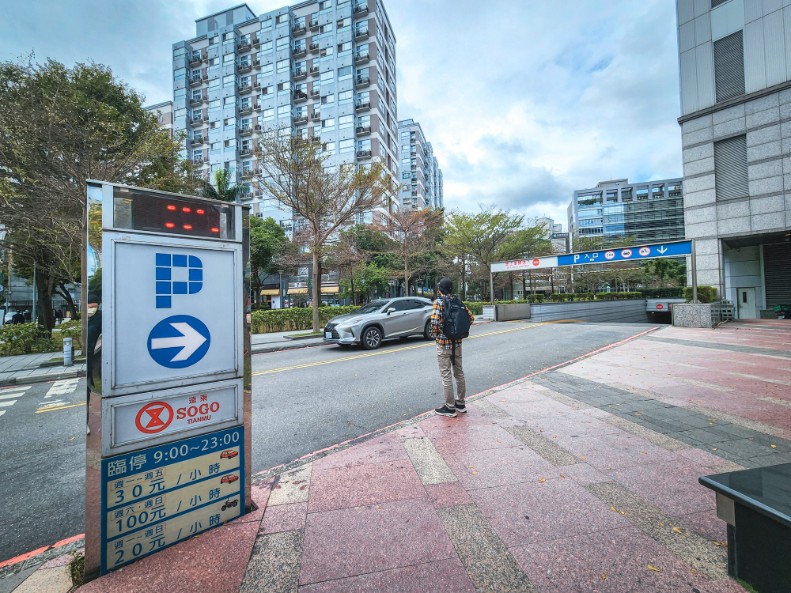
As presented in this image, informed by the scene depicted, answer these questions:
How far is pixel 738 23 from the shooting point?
1630 centimetres

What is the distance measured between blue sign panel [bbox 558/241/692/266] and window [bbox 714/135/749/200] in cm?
416

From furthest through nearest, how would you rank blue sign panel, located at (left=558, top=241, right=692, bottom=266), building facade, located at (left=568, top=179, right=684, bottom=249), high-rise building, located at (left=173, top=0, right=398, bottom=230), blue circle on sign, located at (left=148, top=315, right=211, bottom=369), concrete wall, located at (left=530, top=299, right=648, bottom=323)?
building facade, located at (left=568, top=179, right=684, bottom=249)
high-rise building, located at (left=173, top=0, right=398, bottom=230)
concrete wall, located at (left=530, top=299, right=648, bottom=323)
blue sign panel, located at (left=558, top=241, right=692, bottom=266)
blue circle on sign, located at (left=148, top=315, right=211, bottom=369)

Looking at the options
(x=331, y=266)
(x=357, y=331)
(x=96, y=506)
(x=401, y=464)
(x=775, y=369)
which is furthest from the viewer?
(x=331, y=266)

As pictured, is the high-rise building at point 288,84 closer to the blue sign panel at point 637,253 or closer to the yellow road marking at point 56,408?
the blue sign panel at point 637,253

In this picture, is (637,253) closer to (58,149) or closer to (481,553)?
(481,553)

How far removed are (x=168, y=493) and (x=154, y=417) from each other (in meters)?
0.51

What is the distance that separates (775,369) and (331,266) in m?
26.4

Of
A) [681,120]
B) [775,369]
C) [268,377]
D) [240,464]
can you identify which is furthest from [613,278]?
[240,464]

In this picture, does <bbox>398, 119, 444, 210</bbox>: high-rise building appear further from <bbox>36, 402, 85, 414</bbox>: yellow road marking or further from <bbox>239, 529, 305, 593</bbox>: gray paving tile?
<bbox>239, 529, 305, 593</bbox>: gray paving tile

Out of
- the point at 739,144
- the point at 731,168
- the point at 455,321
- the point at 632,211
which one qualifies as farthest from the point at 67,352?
the point at 632,211

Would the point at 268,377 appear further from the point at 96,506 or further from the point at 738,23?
the point at 738,23

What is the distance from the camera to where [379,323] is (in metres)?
11.1

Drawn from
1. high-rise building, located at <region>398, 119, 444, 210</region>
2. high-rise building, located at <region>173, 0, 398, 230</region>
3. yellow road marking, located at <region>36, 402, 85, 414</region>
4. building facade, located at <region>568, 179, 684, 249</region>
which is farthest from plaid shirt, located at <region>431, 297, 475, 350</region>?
building facade, located at <region>568, 179, 684, 249</region>

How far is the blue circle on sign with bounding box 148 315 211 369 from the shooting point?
7.02 feet
